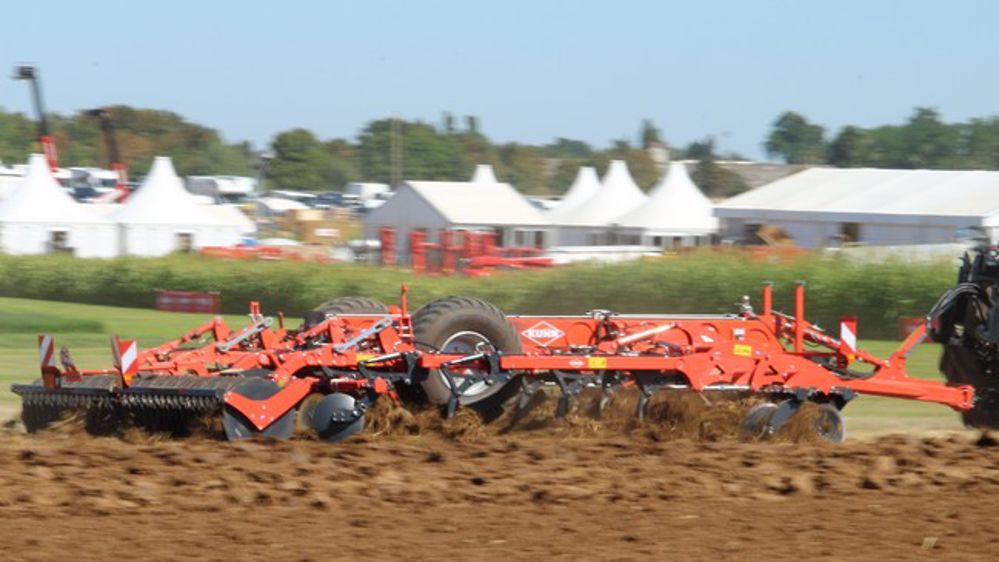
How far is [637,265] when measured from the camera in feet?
105

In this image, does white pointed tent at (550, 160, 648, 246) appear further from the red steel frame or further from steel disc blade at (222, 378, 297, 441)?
steel disc blade at (222, 378, 297, 441)

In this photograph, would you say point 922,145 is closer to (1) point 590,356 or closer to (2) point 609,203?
(2) point 609,203

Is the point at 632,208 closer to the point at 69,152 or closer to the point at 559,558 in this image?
the point at 559,558

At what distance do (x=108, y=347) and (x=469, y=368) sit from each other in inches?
558

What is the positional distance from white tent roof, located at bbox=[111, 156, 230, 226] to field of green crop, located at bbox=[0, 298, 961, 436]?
784cm

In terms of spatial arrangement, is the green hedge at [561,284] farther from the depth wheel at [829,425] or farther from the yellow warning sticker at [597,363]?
the yellow warning sticker at [597,363]

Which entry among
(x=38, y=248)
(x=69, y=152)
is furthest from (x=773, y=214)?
(x=69, y=152)

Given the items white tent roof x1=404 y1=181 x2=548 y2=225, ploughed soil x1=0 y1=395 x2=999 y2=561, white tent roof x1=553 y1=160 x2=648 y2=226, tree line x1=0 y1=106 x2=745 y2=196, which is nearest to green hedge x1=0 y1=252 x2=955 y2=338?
white tent roof x1=404 y1=181 x2=548 y2=225

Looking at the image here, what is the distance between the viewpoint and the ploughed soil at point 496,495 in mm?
7723

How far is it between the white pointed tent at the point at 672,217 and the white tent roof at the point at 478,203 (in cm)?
357

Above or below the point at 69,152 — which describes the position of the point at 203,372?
below

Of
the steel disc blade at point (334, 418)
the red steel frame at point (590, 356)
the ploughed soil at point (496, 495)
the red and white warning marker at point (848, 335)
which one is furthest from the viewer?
the red and white warning marker at point (848, 335)

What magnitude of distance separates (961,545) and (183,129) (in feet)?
384

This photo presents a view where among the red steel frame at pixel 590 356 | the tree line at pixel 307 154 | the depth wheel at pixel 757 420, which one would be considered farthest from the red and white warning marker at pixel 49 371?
the tree line at pixel 307 154
